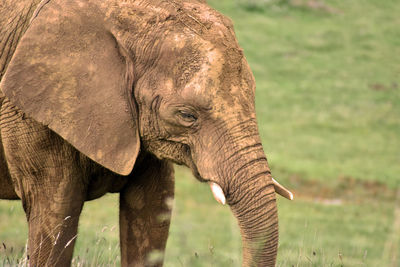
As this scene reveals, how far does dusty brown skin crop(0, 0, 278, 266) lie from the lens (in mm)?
5070

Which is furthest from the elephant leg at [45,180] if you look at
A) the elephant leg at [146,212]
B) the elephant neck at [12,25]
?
the elephant leg at [146,212]

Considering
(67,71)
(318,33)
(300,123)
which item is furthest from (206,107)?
(318,33)

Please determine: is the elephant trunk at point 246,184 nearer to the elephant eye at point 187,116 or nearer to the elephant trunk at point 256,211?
the elephant trunk at point 256,211

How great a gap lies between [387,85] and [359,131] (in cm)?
289

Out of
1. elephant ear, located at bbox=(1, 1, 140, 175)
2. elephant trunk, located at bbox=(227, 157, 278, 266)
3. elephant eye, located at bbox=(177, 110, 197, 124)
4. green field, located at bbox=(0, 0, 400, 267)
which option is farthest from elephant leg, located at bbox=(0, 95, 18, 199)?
green field, located at bbox=(0, 0, 400, 267)

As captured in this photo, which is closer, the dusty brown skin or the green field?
the dusty brown skin

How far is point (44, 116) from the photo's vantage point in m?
5.36

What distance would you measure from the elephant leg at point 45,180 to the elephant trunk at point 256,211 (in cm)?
112

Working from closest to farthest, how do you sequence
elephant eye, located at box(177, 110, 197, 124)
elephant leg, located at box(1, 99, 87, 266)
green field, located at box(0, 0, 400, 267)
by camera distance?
elephant eye, located at box(177, 110, 197, 124)
elephant leg, located at box(1, 99, 87, 266)
green field, located at box(0, 0, 400, 267)

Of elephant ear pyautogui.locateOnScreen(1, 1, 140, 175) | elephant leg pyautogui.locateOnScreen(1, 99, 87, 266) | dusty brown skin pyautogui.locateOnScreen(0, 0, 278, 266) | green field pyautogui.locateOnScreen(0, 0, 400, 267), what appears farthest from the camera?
green field pyautogui.locateOnScreen(0, 0, 400, 267)

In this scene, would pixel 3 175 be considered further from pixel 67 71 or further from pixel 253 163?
pixel 253 163

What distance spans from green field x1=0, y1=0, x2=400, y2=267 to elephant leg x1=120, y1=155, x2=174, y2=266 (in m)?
6.38

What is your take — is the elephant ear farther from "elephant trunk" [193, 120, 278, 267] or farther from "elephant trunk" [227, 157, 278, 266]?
"elephant trunk" [227, 157, 278, 266]

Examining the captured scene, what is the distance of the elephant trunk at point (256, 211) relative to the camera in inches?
191
